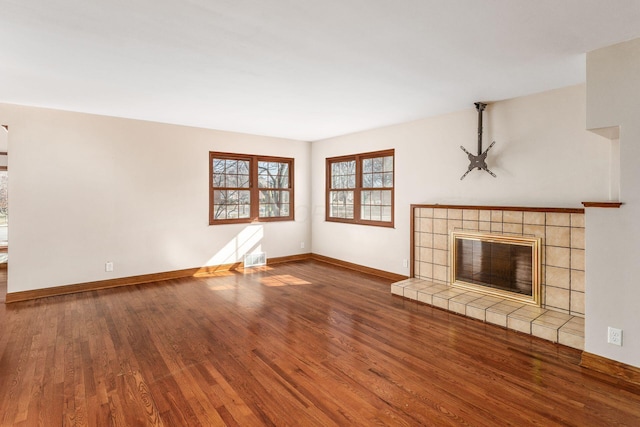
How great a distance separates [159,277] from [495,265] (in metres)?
4.88

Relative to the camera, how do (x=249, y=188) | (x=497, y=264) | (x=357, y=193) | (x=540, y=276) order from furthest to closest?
(x=249, y=188) → (x=357, y=193) → (x=497, y=264) → (x=540, y=276)

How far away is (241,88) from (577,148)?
3.58 metres

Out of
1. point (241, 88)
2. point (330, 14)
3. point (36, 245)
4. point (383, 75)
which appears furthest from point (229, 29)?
point (36, 245)

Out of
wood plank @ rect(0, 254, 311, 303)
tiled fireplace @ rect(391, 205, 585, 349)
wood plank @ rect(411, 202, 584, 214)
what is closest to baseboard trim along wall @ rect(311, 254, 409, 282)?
tiled fireplace @ rect(391, 205, 585, 349)

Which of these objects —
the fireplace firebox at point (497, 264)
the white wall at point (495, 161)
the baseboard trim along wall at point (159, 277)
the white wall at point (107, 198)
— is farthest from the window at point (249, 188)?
the fireplace firebox at point (497, 264)

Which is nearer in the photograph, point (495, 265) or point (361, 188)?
point (495, 265)

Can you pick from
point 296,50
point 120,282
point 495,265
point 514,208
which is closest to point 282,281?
point 120,282

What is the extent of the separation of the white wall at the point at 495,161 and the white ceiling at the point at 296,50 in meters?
0.31

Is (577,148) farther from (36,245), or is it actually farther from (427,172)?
(36,245)

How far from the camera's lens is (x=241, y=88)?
356 centimetres

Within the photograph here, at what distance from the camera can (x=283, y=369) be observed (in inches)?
101

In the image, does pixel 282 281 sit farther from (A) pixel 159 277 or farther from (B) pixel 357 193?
(B) pixel 357 193

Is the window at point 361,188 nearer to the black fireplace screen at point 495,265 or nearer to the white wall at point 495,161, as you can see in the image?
the white wall at point 495,161

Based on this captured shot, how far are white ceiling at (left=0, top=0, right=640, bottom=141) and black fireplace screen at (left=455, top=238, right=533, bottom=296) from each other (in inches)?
69.9
